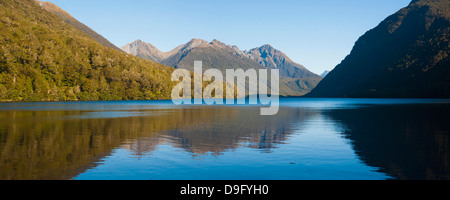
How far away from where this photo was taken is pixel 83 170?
875 inches

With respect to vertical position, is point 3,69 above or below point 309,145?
above

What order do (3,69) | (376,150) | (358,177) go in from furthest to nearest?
(3,69) < (376,150) < (358,177)
